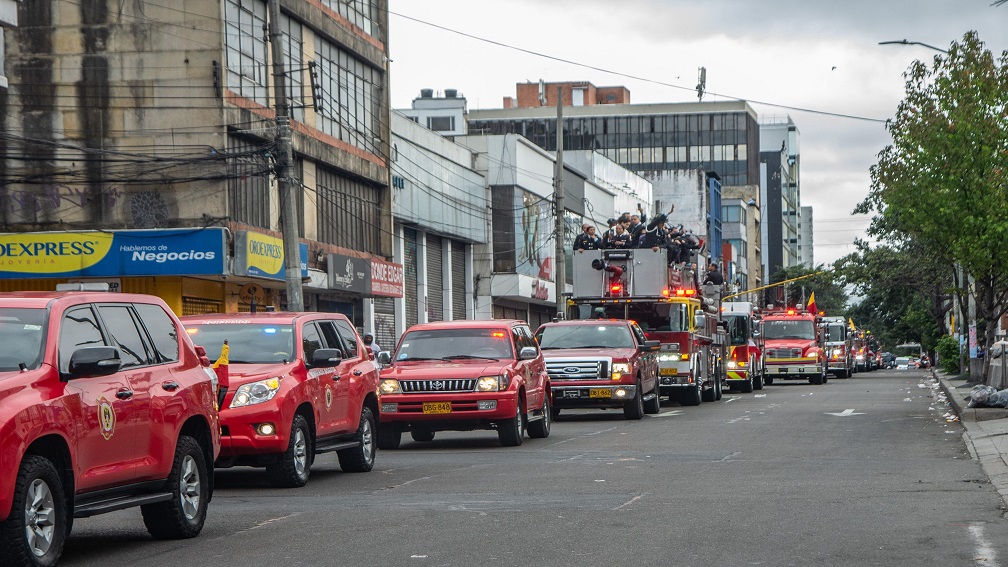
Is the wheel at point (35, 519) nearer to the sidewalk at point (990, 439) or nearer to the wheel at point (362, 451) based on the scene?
the wheel at point (362, 451)

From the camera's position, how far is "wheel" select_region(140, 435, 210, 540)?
10164 millimetres

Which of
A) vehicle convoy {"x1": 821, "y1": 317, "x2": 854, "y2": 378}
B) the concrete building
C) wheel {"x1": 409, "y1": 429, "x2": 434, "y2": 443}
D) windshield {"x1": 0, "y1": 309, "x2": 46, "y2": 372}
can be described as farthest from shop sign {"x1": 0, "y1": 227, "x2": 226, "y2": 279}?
the concrete building

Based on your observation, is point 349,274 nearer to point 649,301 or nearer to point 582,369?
point 649,301

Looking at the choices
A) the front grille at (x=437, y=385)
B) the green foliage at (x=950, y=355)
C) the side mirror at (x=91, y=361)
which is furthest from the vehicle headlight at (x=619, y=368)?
the green foliage at (x=950, y=355)

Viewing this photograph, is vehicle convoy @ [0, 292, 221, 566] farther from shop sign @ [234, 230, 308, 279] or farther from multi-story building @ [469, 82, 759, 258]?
multi-story building @ [469, 82, 759, 258]

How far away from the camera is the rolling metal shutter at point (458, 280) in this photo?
5584 centimetres

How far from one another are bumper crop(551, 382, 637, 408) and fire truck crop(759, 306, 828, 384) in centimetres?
2850

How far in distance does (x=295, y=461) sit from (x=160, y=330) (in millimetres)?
3974

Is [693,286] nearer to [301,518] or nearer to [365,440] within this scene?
[365,440]

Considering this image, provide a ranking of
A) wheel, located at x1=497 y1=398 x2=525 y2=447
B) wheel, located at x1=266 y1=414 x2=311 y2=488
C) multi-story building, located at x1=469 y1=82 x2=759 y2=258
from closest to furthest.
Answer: wheel, located at x1=266 y1=414 x2=311 y2=488
wheel, located at x1=497 y1=398 x2=525 y2=447
multi-story building, located at x1=469 y1=82 x2=759 y2=258

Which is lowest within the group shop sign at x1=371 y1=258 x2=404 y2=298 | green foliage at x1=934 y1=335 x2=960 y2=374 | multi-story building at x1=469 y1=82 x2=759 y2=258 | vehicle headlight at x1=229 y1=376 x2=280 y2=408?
green foliage at x1=934 y1=335 x2=960 y2=374

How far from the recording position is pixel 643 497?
12.7 metres

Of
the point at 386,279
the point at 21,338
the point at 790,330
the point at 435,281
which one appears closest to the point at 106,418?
the point at 21,338

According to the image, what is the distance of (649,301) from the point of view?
101 feet
